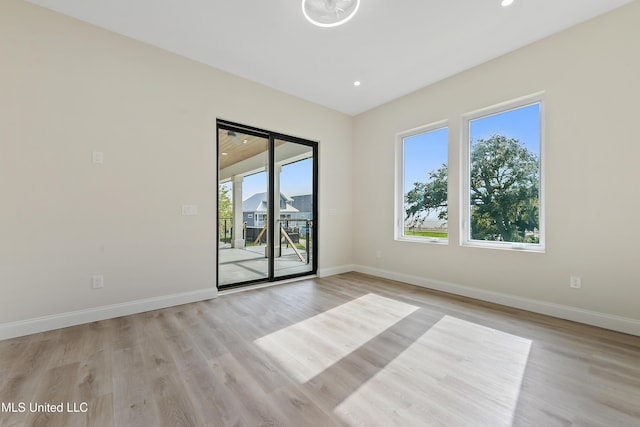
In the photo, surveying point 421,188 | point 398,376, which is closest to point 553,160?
point 421,188

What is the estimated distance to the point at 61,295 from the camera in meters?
2.57

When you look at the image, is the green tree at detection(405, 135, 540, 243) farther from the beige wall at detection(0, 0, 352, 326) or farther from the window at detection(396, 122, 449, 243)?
the beige wall at detection(0, 0, 352, 326)

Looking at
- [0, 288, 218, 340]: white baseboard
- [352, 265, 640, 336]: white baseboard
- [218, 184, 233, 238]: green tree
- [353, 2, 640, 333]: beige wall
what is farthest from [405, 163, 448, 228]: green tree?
[0, 288, 218, 340]: white baseboard

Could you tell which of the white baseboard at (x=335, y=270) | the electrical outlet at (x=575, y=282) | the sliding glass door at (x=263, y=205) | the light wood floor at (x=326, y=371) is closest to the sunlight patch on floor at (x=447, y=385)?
the light wood floor at (x=326, y=371)

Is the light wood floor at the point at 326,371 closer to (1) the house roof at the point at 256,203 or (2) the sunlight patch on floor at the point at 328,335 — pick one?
(2) the sunlight patch on floor at the point at 328,335

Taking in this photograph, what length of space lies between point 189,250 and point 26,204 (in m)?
1.48

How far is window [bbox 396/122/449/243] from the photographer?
3967 millimetres

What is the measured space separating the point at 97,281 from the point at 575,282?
16.1 ft

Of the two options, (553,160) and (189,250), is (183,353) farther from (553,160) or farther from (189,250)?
(553,160)

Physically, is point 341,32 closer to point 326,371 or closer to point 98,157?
point 98,157

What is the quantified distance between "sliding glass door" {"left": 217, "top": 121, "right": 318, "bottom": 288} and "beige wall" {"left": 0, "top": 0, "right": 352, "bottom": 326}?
35 cm

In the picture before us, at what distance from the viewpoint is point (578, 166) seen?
8.98 feet

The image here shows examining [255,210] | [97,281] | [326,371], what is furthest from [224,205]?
[326,371]

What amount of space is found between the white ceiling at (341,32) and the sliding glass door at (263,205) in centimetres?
101
